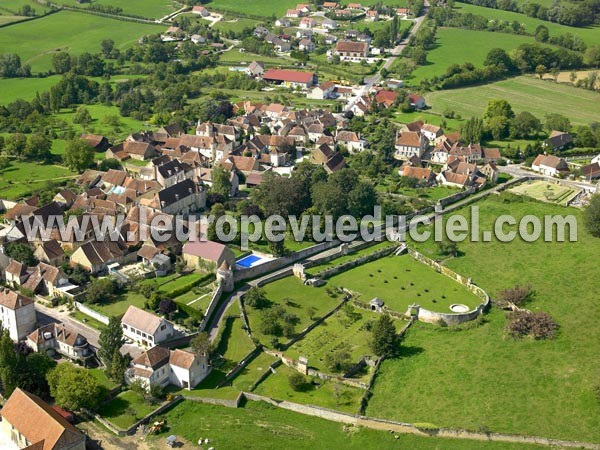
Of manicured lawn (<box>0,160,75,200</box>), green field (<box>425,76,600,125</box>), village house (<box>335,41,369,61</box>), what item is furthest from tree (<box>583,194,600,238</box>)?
village house (<box>335,41,369,61</box>)

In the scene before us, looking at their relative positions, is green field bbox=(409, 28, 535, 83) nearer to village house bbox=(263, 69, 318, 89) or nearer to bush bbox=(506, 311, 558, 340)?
village house bbox=(263, 69, 318, 89)

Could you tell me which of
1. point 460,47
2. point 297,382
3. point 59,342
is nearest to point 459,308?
point 297,382

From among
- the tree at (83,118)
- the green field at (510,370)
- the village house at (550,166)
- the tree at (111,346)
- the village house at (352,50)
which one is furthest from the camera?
the village house at (352,50)

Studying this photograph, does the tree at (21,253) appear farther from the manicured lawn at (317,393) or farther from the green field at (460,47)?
the green field at (460,47)

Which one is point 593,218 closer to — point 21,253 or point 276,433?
point 276,433

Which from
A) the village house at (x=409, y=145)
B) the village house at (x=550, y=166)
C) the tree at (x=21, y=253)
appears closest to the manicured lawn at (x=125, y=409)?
the tree at (x=21, y=253)

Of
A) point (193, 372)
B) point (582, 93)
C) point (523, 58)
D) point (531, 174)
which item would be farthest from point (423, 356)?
point (523, 58)

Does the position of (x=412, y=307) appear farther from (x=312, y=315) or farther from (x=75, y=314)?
(x=75, y=314)
